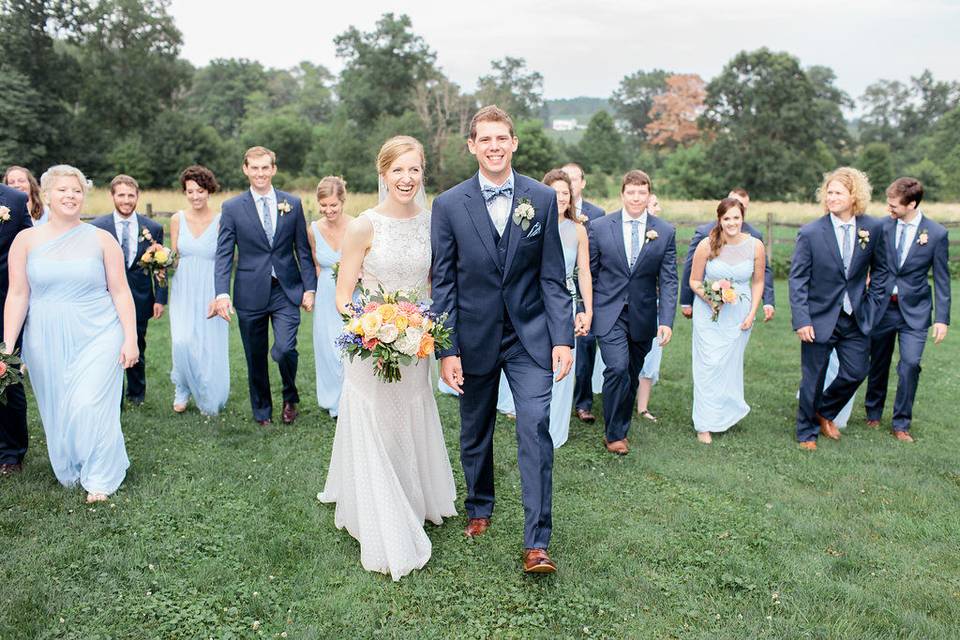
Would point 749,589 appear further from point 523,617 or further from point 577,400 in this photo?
point 577,400

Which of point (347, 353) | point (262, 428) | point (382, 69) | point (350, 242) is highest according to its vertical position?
point (382, 69)

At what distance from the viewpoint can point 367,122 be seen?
2260 inches

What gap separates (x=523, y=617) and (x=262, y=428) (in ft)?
14.8

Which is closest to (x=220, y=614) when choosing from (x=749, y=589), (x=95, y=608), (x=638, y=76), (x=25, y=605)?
(x=95, y=608)

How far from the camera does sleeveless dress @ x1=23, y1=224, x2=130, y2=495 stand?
594 cm

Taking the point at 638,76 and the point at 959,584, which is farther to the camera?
the point at 638,76

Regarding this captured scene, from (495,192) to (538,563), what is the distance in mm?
2314

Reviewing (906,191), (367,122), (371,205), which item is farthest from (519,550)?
(367,122)

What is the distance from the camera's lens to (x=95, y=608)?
14.4 feet

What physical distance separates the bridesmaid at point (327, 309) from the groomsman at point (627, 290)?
290 cm

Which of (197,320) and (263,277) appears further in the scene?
(197,320)

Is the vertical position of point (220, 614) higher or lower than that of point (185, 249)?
lower

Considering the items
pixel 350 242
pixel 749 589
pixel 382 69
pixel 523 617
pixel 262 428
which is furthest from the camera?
pixel 382 69

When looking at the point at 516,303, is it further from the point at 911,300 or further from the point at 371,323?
the point at 911,300
